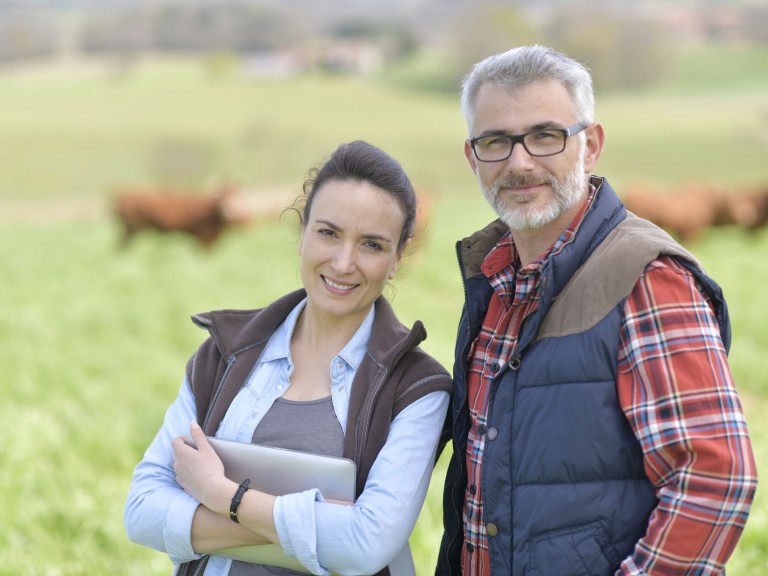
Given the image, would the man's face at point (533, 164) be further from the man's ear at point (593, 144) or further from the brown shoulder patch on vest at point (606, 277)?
the brown shoulder patch on vest at point (606, 277)

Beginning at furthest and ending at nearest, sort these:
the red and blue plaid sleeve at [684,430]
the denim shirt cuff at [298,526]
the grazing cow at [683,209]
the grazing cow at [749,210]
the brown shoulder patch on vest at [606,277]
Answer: the grazing cow at [749,210]
the grazing cow at [683,209]
the denim shirt cuff at [298,526]
the brown shoulder patch on vest at [606,277]
the red and blue plaid sleeve at [684,430]

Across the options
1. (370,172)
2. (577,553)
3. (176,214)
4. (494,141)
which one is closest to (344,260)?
(370,172)

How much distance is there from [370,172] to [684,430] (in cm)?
111

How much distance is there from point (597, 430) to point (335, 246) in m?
0.91

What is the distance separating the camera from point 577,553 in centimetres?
197

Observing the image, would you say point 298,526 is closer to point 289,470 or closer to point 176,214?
point 289,470

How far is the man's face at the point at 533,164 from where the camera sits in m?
2.21

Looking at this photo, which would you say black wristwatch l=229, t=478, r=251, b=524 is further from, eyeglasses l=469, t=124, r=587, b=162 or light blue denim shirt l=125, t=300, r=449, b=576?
eyeglasses l=469, t=124, r=587, b=162

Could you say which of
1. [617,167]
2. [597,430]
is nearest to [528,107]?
[597,430]

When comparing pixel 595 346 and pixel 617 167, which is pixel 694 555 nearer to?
pixel 595 346

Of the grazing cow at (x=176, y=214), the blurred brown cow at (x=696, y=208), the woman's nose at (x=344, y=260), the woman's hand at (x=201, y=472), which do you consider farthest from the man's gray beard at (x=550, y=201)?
the grazing cow at (x=176, y=214)

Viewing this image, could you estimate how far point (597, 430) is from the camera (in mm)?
1944

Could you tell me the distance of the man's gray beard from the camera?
7.29 feet

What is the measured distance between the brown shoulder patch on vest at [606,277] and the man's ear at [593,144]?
293 mm
